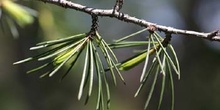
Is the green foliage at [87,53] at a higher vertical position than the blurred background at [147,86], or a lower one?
higher

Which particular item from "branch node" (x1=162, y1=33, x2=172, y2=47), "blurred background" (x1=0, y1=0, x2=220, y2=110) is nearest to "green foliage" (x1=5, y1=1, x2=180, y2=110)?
"branch node" (x1=162, y1=33, x2=172, y2=47)

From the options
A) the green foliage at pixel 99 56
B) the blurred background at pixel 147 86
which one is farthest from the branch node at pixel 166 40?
the blurred background at pixel 147 86

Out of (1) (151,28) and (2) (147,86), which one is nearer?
(1) (151,28)

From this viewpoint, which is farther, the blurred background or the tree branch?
the blurred background

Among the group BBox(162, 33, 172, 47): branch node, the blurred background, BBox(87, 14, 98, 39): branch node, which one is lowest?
the blurred background

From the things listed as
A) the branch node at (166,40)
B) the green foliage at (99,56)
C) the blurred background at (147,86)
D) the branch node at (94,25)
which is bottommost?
the blurred background at (147,86)

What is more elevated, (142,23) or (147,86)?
(142,23)

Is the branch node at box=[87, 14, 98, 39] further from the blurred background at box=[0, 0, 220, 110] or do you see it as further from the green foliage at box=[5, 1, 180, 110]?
the blurred background at box=[0, 0, 220, 110]

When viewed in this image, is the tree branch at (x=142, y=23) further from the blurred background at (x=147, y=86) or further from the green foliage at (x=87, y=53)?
the blurred background at (x=147, y=86)

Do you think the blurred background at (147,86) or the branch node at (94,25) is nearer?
the branch node at (94,25)

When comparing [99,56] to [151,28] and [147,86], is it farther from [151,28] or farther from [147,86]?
[147,86]

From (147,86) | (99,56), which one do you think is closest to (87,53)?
(99,56)

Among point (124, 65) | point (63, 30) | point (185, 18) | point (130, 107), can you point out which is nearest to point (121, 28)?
point (130, 107)
